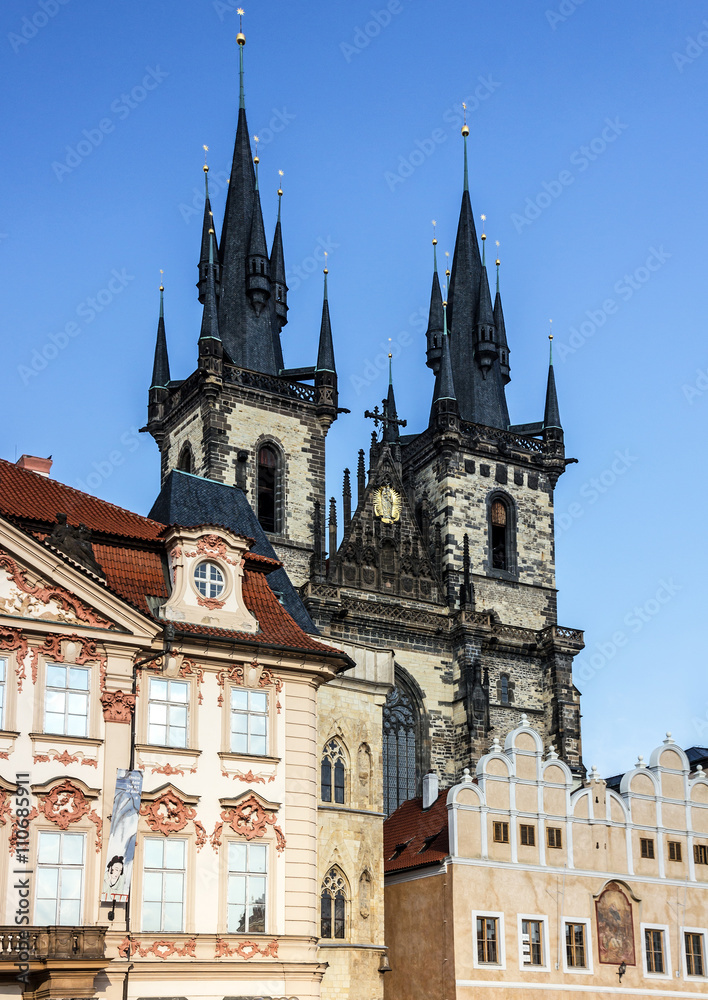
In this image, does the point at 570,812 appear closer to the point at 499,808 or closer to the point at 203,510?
the point at 499,808

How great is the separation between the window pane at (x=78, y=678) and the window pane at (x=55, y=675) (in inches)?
5.4

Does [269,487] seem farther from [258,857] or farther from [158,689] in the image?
[258,857]

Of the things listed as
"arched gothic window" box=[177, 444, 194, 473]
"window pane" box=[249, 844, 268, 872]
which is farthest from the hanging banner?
"arched gothic window" box=[177, 444, 194, 473]

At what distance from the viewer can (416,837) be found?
3353cm

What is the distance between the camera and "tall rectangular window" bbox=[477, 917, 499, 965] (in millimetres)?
29500

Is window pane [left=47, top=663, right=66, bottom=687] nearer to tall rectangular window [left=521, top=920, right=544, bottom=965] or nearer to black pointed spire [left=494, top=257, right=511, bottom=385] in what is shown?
tall rectangular window [left=521, top=920, right=544, bottom=965]

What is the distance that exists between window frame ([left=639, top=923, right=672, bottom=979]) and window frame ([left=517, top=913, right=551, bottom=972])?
105 inches

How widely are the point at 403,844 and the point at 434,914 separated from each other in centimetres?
367

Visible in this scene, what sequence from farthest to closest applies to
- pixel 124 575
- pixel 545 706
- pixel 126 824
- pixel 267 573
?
pixel 545 706, pixel 267 573, pixel 124 575, pixel 126 824

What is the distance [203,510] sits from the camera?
2958cm

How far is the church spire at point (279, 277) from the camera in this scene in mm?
62594

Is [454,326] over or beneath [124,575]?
over

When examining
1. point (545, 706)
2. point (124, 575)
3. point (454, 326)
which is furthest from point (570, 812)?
point (454, 326)

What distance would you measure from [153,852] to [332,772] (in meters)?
5.96
